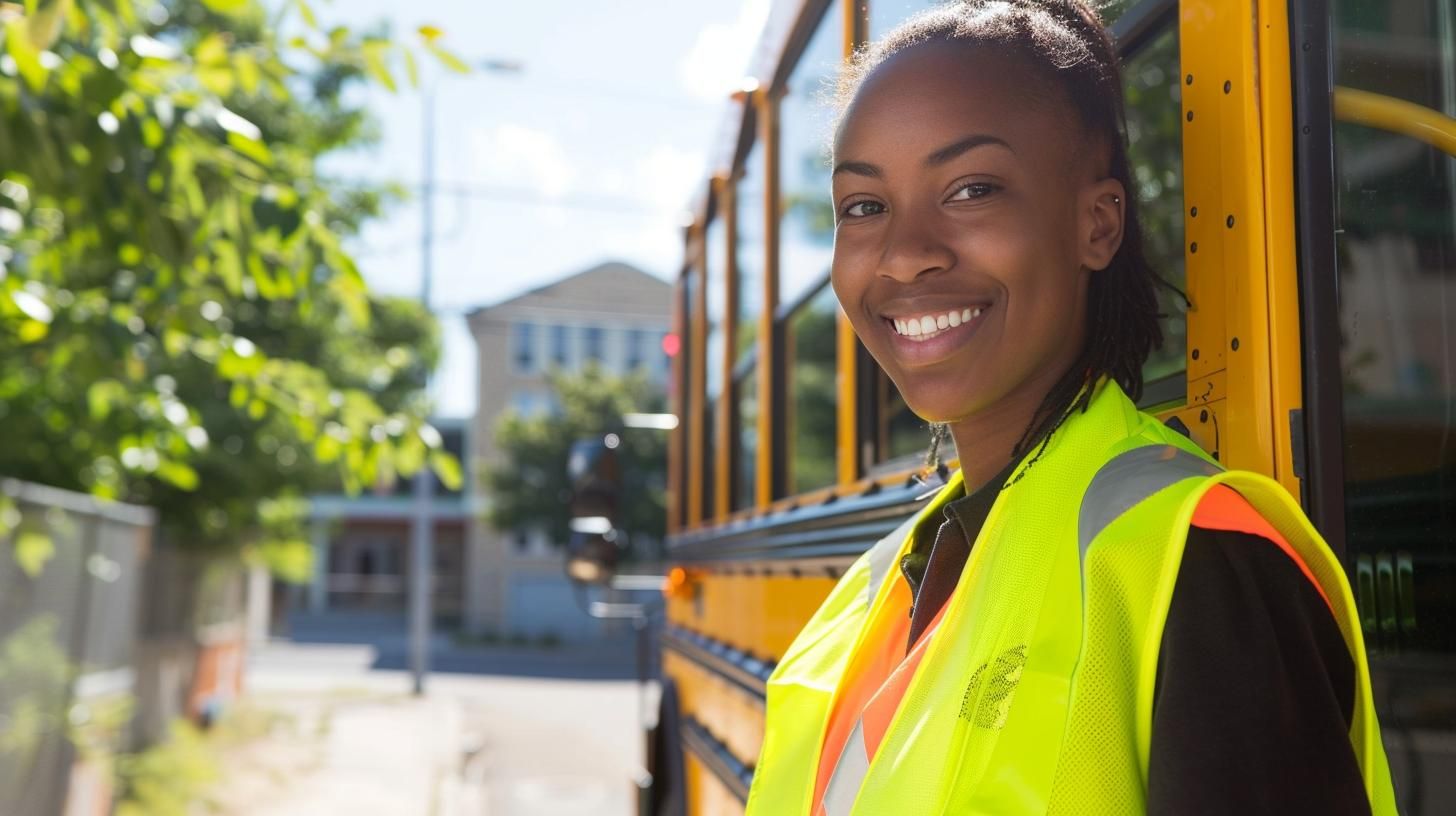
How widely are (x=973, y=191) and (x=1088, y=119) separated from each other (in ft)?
0.42

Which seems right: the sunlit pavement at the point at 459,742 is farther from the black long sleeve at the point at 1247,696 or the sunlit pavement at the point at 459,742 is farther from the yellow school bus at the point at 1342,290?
the black long sleeve at the point at 1247,696

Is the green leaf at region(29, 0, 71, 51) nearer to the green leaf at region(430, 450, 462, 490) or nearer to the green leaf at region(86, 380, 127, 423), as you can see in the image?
the green leaf at region(430, 450, 462, 490)

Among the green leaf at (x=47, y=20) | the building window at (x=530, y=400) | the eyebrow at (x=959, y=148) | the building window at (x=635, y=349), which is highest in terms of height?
the building window at (x=635, y=349)

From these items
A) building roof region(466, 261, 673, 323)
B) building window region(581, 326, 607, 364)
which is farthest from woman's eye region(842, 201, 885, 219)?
building window region(581, 326, 607, 364)

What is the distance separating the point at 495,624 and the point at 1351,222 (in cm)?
3584

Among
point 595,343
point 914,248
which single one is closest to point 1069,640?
point 914,248

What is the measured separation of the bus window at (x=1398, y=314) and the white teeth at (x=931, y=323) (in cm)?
33

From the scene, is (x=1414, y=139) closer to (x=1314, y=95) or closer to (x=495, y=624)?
(x=1314, y=95)

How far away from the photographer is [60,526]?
5828 millimetres

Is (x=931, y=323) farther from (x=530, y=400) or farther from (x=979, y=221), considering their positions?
(x=530, y=400)

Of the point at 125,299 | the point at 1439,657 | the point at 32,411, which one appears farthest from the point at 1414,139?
the point at 32,411

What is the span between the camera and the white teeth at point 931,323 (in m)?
1.16

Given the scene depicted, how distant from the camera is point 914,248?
46.0 inches

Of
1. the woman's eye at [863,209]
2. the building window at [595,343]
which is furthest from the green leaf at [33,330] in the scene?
the building window at [595,343]
